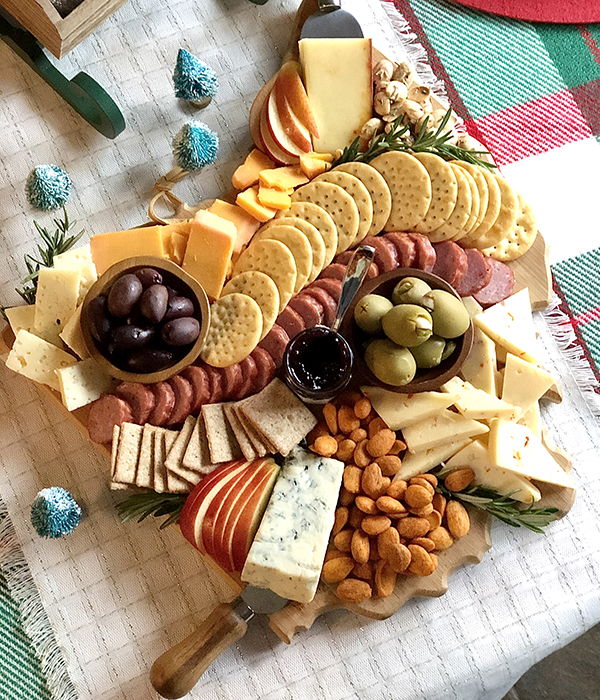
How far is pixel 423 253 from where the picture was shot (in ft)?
5.03

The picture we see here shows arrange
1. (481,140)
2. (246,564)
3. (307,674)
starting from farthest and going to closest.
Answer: (481,140), (307,674), (246,564)

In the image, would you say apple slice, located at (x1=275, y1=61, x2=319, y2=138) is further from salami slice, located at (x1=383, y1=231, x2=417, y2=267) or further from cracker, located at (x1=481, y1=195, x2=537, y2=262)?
cracker, located at (x1=481, y1=195, x2=537, y2=262)

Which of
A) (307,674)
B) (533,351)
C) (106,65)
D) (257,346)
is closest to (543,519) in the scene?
(533,351)

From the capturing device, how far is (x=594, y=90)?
73.2 inches

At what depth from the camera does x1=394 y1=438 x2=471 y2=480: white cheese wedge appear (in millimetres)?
1468

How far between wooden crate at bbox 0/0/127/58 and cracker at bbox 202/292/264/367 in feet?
2.05

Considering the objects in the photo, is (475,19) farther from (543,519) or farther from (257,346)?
(543,519)

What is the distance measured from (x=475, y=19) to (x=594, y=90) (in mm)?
354

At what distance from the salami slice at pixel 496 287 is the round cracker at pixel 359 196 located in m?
0.29

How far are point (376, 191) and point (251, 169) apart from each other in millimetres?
288

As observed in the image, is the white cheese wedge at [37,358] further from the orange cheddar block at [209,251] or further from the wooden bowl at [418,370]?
the wooden bowl at [418,370]

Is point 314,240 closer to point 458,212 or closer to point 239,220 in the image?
point 239,220

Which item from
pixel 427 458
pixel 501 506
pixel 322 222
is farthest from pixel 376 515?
pixel 322 222

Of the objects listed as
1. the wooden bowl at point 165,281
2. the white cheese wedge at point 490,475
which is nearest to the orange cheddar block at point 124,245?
the wooden bowl at point 165,281
